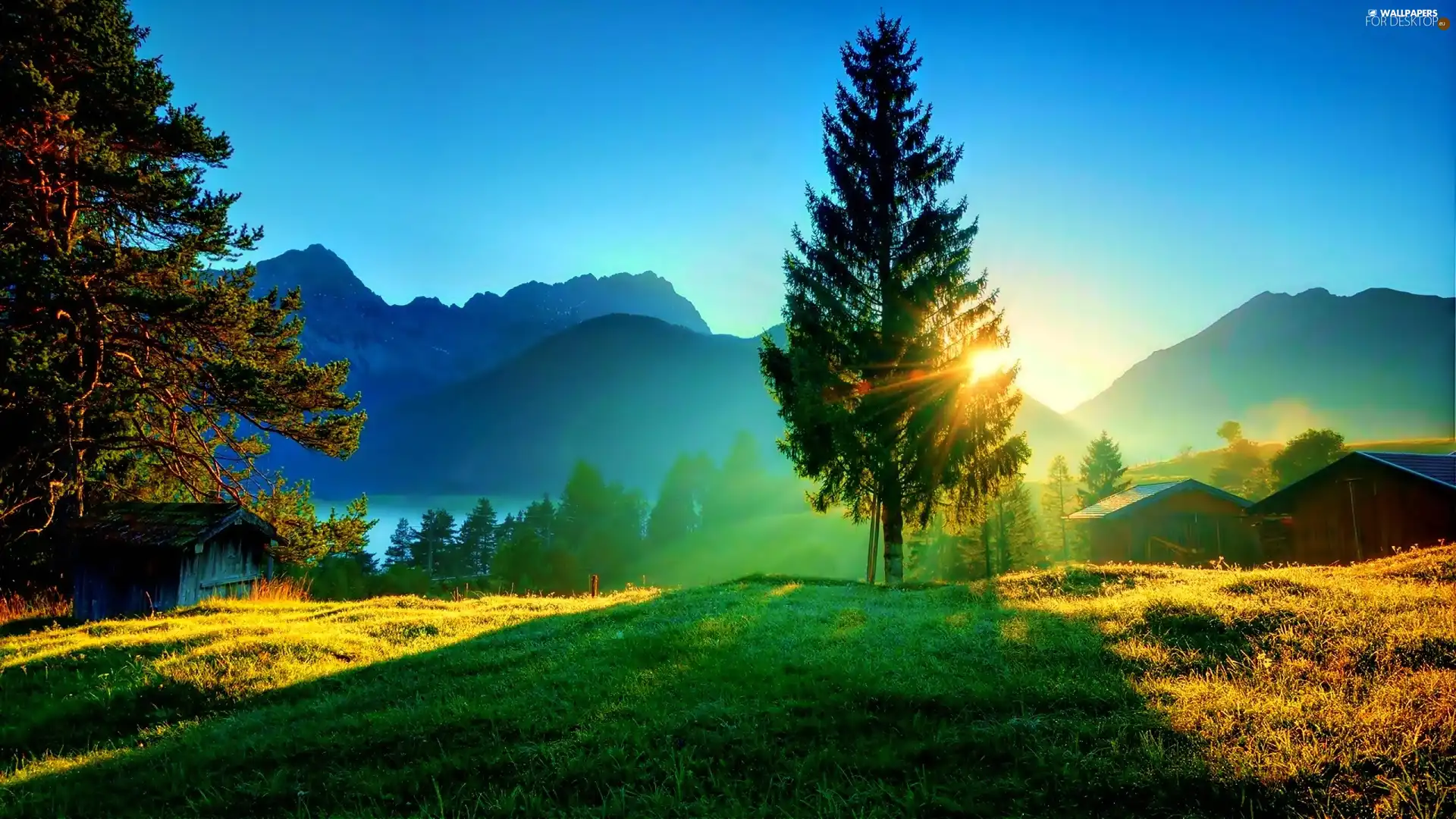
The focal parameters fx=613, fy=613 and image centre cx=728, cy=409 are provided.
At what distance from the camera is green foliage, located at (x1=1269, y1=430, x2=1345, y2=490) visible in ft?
184

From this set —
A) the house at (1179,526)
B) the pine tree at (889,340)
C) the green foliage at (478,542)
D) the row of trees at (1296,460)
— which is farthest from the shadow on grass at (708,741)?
the green foliage at (478,542)

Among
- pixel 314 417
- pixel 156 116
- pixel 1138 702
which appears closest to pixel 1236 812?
pixel 1138 702

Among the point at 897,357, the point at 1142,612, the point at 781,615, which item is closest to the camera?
the point at 1142,612

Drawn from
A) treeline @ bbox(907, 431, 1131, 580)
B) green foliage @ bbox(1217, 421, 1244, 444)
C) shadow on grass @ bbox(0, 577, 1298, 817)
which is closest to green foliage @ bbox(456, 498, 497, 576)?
treeline @ bbox(907, 431, 1131, 580)

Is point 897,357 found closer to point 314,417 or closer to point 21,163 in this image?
point 314,417

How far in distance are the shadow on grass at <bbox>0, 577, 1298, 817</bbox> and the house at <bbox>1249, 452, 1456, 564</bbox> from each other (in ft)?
99.5

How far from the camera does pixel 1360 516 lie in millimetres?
30188

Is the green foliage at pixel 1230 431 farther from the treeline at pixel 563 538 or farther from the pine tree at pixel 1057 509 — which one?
the treeline at pixel 563 538

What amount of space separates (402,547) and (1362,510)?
311 ft

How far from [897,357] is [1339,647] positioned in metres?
14.0

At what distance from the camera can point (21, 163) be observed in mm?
15086

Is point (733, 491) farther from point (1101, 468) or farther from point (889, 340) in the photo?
point (889, 340)

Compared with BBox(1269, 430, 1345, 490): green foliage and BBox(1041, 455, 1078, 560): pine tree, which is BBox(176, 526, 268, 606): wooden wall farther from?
BBox(1041, 455, 1078, 560): pine tree

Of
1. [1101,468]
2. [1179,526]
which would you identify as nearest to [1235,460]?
[1101,468]
